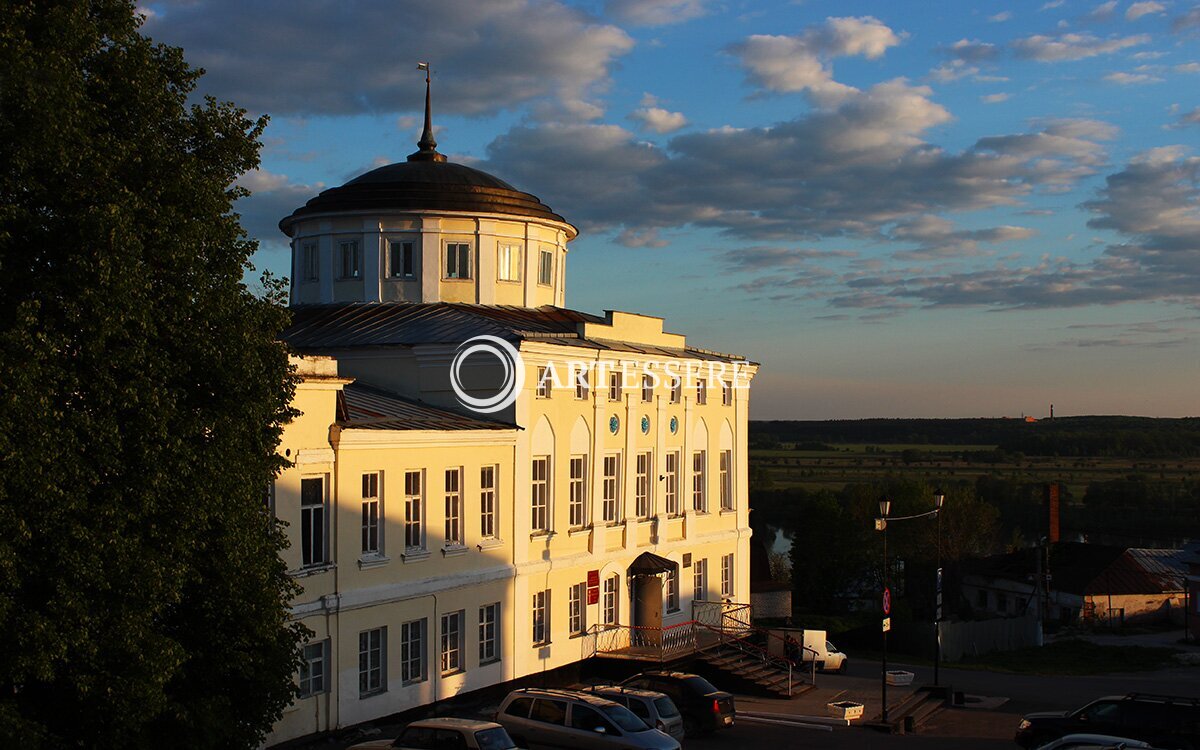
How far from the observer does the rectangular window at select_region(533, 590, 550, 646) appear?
29.5 m

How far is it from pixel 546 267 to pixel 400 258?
461 centimetres

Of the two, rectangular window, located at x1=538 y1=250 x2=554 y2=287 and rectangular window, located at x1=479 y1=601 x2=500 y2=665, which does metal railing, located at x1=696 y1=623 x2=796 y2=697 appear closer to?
rectangular window, located at x1=479 y1=601 x2=500 y2=665

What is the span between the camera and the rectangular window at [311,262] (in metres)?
35.6

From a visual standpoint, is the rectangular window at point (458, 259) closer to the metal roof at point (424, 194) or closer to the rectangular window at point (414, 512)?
the metal roof at point (424, 194)

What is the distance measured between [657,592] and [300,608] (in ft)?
45.4

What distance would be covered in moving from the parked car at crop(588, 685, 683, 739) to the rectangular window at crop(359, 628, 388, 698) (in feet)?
14.2

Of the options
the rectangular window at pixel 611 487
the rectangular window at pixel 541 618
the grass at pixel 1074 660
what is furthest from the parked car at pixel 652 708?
the grass at pixel 1074 660

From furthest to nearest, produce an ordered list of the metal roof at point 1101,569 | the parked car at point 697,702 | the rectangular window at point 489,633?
the metal roof at point 1101,569 < the rectangular window at point 489,633 < the parked car at point 697,702

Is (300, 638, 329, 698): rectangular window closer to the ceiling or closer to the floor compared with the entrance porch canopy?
closer to the floor

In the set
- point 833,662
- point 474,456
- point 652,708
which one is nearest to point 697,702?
point 652,708

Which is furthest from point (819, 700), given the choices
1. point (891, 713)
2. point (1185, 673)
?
point (1185, 673)

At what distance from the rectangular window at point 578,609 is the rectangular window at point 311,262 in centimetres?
1219

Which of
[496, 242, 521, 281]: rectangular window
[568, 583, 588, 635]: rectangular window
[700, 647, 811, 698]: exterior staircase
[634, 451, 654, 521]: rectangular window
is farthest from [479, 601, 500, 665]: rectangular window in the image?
[496, 242, 521, 281]: rectangular window

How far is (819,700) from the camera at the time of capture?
3050cm
